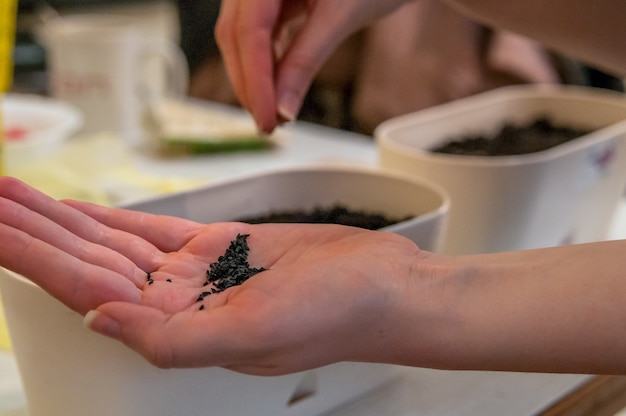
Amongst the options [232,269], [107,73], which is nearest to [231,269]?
[232,269]

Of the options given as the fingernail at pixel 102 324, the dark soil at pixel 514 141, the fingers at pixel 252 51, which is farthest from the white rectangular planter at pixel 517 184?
the fingernail at pixel 102 324

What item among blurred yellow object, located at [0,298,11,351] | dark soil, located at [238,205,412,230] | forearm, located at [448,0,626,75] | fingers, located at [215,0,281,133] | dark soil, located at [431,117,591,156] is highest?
forearm, located at [448,0,626,75]

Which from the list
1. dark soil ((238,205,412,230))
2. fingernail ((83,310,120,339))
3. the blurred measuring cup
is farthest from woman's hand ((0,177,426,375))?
the blurred measuring cup

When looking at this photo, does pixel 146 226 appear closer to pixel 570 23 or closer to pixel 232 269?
pixel 232 269

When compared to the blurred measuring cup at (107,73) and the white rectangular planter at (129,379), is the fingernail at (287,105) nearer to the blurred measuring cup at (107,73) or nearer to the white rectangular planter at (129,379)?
the white rectangular planter at (129,379)

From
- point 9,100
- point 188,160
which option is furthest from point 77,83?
point 188,160

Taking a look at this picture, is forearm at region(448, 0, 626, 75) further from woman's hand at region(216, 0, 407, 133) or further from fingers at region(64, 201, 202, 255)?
fingers at region(64, 201, 202, 255)

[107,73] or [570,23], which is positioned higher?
[570,23]

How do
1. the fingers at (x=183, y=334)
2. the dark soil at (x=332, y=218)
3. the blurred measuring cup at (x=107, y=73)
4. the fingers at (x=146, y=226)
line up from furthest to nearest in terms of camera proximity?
the blurred measuring cup at (x=107, y=73), the dark soil at (x=332, y=218), the fingers at (x=146, y=226), the fingers at (x=183, y=334)
